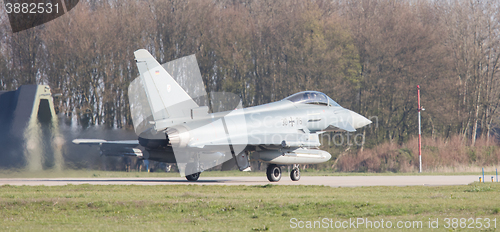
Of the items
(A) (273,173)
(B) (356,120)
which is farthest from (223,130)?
(B) (356,120)

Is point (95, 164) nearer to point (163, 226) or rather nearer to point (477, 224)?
point (163, 226)

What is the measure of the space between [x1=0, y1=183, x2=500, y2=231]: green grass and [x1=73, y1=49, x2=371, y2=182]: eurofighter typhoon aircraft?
577 cm

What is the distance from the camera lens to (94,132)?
107ft

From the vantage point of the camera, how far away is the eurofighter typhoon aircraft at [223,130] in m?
20.1

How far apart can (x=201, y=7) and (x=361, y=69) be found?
1556 cm

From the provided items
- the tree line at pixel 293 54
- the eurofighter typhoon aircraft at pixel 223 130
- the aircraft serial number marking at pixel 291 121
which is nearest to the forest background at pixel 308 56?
the tree line at pixel 293 54

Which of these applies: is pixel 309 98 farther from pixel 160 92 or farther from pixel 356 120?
pixel 160 92

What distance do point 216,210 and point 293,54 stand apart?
3481 cm

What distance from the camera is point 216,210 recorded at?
38.0 ft

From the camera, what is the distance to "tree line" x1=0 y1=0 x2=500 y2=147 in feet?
138

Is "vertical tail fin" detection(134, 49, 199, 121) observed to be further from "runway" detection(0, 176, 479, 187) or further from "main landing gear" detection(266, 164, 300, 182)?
"main landing gear" detection(266, 164, 300, 182)

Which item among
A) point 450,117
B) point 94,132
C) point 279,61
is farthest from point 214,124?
point 450,117

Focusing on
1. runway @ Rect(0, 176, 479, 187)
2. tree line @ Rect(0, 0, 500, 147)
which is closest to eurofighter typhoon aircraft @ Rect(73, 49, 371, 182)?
runway @ Rect(0, 176, 479, 187)

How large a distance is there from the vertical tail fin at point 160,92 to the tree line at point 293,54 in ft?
69.5
